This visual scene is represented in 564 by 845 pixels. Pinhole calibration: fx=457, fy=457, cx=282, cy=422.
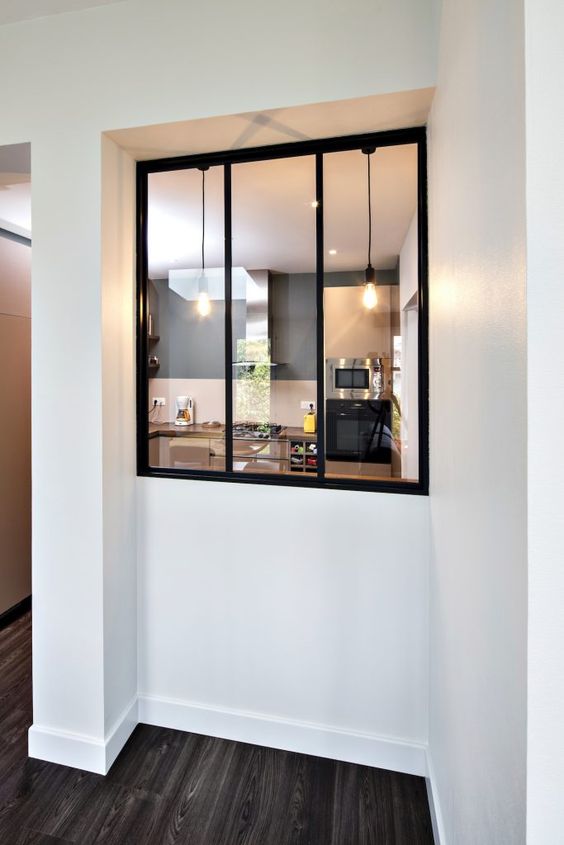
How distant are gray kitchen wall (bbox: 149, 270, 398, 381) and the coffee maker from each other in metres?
0.12

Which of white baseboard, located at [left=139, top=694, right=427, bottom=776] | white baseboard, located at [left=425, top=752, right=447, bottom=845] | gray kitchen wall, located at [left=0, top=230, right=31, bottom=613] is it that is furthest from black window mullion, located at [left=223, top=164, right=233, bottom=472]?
gray kitchen wall, located at [left=0, top=230, right=31, bottom=613]

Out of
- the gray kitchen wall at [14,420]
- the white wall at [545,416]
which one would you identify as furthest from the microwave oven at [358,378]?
the gray kitchen wall at [14,420]

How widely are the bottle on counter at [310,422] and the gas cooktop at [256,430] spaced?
0.42 feet

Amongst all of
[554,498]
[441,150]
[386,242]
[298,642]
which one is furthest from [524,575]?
[386,242]

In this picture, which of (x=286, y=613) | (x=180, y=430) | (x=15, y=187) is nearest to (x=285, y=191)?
(x=180, y=430)

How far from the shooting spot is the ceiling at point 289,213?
1.89 m

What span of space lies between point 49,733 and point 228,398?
1.58 m

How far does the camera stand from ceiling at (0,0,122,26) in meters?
1.76

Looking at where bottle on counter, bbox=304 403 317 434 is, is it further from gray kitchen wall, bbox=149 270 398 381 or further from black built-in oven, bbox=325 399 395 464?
gray kitchen wall, bbox=149 270 398 381

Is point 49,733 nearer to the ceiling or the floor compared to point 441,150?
nearer to the floor

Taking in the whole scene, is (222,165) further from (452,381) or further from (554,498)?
(554,498)

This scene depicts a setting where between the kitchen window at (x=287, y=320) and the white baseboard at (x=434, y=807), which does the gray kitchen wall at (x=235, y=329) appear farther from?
the white baseboard at (x=434, y=807)

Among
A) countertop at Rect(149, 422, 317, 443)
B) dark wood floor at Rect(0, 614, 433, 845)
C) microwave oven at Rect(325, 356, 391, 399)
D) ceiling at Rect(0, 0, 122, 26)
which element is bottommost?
dark wood floor at Rect(0, 614, 433, 845)

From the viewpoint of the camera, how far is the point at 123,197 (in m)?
1.96
